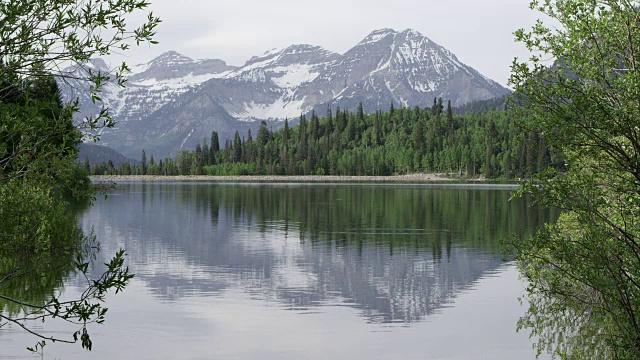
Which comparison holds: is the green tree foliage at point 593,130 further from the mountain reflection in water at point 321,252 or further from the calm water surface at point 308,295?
the mountain reflection in water at point 321,252

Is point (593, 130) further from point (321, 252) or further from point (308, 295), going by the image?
point (321, 252)

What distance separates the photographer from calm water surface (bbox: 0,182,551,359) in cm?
2553

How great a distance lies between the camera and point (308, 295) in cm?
3606

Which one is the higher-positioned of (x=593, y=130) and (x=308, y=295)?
(x=593, y=130)

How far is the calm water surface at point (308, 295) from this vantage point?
25.5 m

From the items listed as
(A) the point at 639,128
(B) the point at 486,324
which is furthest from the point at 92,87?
(B) the point at 486,324

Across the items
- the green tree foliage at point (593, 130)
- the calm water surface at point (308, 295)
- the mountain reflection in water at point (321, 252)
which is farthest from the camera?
the mountain reflection in water at point (321, 252)

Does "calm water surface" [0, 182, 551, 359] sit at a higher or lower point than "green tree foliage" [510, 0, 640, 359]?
lower

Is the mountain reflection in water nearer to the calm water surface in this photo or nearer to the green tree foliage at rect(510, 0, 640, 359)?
the calm water surface

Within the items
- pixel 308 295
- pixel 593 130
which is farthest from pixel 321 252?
pixel 593 130

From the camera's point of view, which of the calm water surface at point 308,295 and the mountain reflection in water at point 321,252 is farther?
the mountain reflection in water at point 321,252

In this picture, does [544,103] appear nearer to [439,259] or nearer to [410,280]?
[410,280]

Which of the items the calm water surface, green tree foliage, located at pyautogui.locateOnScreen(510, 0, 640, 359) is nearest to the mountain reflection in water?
the calm water surface

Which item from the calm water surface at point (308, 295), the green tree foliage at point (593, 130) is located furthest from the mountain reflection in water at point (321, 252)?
the green tree foliage at point (593, 130)
